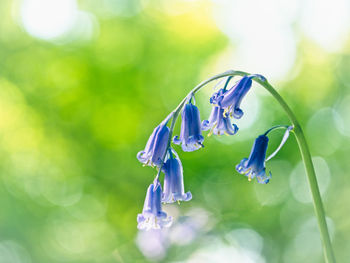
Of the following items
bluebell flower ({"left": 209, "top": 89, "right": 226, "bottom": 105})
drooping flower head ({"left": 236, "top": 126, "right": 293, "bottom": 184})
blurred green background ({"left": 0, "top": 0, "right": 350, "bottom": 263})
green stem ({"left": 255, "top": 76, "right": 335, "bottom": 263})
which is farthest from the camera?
blurred green background ({"left": 0, "top": 0, "right": 350, "bottom": 263})

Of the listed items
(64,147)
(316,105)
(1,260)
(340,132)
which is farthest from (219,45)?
(1,260)

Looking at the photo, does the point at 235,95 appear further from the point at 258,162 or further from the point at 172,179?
the point at 172,179

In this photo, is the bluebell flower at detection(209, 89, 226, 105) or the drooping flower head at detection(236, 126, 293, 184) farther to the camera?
the drooping flower head at detection(236, 126, 293, 184)

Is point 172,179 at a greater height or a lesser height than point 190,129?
lesser

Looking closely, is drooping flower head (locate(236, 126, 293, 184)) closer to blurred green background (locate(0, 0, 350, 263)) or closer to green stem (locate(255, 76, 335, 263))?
green stem (locate(255, 76, 335, 263))

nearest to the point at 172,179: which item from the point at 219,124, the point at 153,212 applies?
the point at 153,212

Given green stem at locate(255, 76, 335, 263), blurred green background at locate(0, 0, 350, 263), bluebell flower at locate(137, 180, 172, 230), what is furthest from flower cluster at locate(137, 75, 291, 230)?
blurred green background at locate(0, 0, 350, 263)
